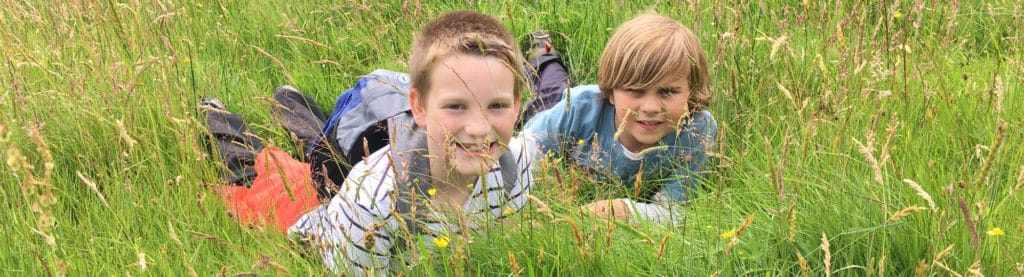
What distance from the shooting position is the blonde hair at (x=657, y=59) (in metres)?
2.95

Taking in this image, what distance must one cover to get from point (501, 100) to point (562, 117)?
89cm

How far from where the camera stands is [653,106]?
2967 mm

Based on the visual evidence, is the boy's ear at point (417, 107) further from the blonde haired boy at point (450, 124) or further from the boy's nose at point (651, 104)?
the boy's nose at point (651, 104)

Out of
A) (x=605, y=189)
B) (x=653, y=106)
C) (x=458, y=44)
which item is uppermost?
(x=458, y=44)

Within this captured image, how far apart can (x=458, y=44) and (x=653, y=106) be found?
2.63 ft

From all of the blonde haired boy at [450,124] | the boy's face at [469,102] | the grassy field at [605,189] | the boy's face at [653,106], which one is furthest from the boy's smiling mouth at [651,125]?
the boy's face at [469,102]

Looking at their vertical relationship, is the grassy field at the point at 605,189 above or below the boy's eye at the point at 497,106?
below

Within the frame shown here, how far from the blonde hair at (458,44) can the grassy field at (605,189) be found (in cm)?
34

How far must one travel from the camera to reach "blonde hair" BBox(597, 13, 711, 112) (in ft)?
9.66

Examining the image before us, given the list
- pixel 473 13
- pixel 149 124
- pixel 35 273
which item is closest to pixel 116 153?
pixel 149 124

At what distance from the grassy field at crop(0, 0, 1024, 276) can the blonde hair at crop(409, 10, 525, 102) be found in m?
0.34

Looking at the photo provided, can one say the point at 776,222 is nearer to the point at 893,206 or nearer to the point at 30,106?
the point at 893,206

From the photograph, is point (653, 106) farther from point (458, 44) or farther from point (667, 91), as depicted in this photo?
point (458, 44)

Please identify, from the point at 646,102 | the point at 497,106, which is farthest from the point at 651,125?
the point at 497,106
